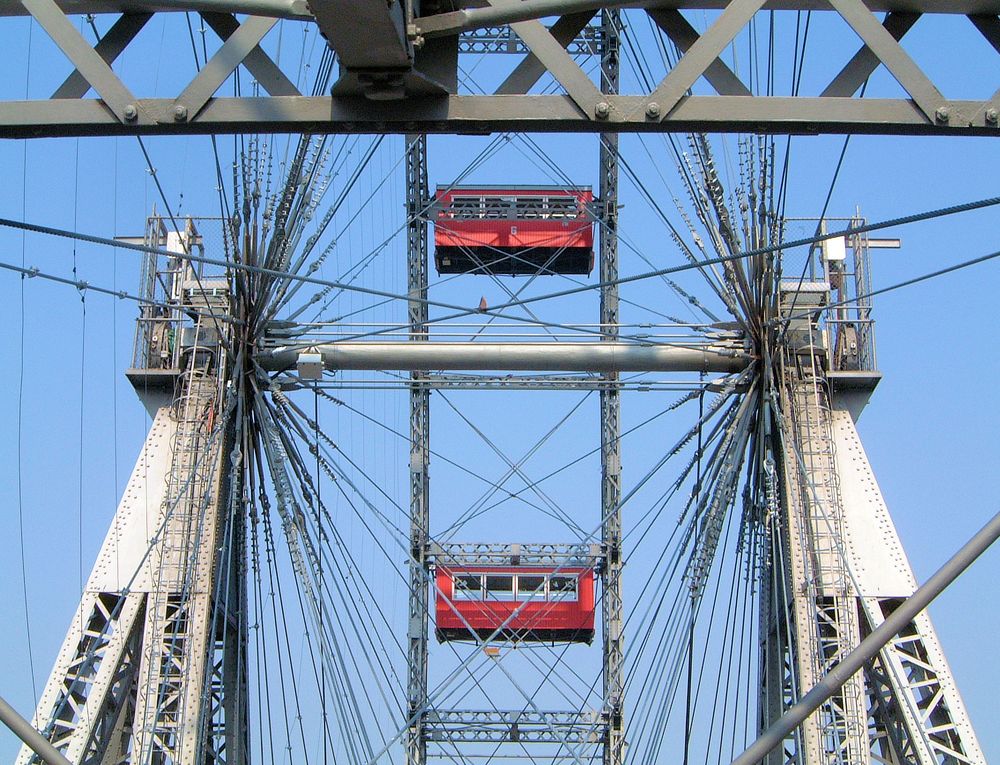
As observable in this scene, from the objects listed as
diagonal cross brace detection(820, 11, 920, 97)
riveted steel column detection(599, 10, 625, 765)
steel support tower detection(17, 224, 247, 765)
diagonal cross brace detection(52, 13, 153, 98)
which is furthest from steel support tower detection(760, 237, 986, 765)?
diagonal cross brace detection(52, 13, 153, 98)

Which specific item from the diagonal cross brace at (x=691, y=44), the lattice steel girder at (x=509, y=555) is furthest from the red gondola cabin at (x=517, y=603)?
the diagonal cross brace at (x=691, y=44)

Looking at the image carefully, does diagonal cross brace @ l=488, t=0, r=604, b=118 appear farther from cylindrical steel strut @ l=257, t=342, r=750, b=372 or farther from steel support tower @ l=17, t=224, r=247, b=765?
cylindrical steel strut @ l=257, t=342, r=750, b=372

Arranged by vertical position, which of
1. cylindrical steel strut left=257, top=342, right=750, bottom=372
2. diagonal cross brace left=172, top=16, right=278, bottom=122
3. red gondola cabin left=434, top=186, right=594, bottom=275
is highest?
red gondola cabin left=434, top=186, right=594, bottom=275

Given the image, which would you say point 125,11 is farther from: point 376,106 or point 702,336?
point 702,336

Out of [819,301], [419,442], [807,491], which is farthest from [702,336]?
[419,442]

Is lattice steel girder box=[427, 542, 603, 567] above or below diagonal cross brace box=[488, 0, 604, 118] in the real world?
below

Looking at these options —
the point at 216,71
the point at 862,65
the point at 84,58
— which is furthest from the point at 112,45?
the point at 862,65
